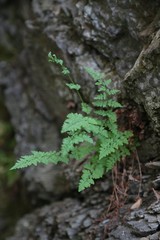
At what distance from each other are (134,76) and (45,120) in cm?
285

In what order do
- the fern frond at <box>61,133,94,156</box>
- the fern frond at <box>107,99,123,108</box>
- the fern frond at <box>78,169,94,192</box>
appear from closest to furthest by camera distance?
the fern frond at <box>61,133,94,156</box> → the fern frond at <box>78,169,94,192</box> → the fern frond at <box>107,99,123,108</box>

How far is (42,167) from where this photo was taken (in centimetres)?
668

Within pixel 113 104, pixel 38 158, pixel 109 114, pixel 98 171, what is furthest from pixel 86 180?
pixel 113 104

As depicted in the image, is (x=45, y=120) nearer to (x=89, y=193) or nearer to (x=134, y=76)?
(x=89, y=193)

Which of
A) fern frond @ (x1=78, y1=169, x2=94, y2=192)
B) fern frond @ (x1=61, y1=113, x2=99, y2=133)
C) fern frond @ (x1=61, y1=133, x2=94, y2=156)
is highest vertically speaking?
fern frond @ (x1=61, y1=113, x2=99, y2=133)

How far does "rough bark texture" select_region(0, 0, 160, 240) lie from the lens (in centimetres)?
462

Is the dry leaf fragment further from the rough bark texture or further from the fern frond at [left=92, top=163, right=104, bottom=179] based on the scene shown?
the fern frond at [left=92, top=163, right=104, bottom=179]

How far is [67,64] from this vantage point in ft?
19.0

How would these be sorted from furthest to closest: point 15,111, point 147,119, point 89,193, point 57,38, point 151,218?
point 15,111, point 57,38, point 89,193, point 147,119, point 151,218

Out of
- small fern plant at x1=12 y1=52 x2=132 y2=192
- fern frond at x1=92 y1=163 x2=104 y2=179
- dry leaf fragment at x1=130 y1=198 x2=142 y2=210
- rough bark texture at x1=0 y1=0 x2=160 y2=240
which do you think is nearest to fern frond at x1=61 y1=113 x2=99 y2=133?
small fern plant at x1=12 y1=52 x2=132 y2=192

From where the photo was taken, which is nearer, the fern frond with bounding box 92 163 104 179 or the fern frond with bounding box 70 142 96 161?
the fern frond with bounding box 92 163 104 179

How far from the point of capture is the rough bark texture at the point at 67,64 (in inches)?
182

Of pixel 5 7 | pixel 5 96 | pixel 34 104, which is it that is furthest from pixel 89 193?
pixel 5 7

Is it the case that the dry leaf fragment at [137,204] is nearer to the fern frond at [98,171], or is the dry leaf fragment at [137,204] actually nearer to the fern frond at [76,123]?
the fern frond at [98,171]
